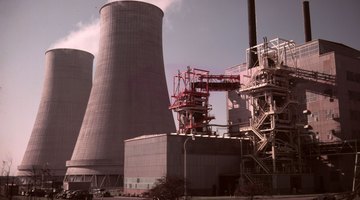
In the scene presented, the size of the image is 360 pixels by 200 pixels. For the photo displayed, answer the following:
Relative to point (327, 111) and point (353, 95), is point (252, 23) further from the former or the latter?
point (327, 111)

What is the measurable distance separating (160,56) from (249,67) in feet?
49.8

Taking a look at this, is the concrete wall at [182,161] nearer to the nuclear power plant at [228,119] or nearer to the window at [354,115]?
the nuclear power plant at [228,119]

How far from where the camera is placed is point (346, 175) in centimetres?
4684

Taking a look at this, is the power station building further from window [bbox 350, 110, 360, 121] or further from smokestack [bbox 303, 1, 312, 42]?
smokestack [bbox 303, 1, 312, 42]

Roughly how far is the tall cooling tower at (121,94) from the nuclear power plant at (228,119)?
166 mm

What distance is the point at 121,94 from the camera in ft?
201

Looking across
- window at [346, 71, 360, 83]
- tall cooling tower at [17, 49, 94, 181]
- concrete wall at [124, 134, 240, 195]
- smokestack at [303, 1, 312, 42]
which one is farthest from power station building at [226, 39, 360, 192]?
tall cooling tower at [17, 49, 94, 181]

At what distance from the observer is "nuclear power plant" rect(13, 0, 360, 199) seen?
46.5 metres

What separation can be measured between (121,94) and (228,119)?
18279 millimetres

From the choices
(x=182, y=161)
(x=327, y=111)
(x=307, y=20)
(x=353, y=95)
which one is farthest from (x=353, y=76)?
(x=182, y=161)

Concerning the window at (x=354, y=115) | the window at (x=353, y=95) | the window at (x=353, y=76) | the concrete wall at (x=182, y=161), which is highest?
the window at (x=353, y=76)

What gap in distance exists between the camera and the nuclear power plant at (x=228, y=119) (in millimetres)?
46500

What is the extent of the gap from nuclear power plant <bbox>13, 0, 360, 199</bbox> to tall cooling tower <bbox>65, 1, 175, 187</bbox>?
0.17 metres

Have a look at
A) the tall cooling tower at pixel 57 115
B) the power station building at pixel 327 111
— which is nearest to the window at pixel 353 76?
the power station building at pixel 327 111
